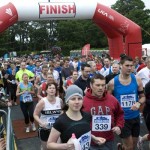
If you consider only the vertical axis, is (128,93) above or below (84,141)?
above

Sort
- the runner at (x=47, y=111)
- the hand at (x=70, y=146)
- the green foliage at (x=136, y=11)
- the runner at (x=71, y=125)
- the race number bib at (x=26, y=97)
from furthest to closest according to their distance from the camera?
the green foliage at (x=136, y=11)
the race number bib at (x=26, y=97)
the runner at (x=47, y=111)
the runner at (x=71, y=125)
the hand at (x=70, y=146)

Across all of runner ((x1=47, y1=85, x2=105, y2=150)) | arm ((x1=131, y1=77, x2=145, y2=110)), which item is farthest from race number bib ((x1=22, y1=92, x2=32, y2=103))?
runner ((x1=47, y1=85, x2=105, y2=150))

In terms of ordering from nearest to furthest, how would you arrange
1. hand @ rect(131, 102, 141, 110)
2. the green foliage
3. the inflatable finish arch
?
hand @ rect(131, 102, 141, 110)
the inflatable finish arch
the green foliage

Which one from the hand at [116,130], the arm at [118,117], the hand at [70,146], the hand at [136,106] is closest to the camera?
the hand at [70,146]

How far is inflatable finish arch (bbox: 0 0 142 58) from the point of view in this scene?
12355 millimetres

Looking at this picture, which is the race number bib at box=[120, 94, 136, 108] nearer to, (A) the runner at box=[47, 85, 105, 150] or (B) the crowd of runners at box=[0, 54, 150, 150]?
(B) the crowd of runners at box=[0, 54, 150, 150]

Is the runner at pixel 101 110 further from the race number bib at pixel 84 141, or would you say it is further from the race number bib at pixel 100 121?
the race number bib at pixel 84 141

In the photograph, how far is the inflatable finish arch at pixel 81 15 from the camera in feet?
40.5

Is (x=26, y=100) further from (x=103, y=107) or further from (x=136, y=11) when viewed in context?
(x=136, y=11)

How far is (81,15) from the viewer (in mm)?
13211

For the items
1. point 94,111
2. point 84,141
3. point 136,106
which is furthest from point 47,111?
point 84,141

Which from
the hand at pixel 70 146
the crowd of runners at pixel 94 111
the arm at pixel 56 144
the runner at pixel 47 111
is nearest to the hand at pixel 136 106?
the crowd of runners at pixel 94 111

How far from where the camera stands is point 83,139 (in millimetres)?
2988

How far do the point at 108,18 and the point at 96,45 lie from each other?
156ft
